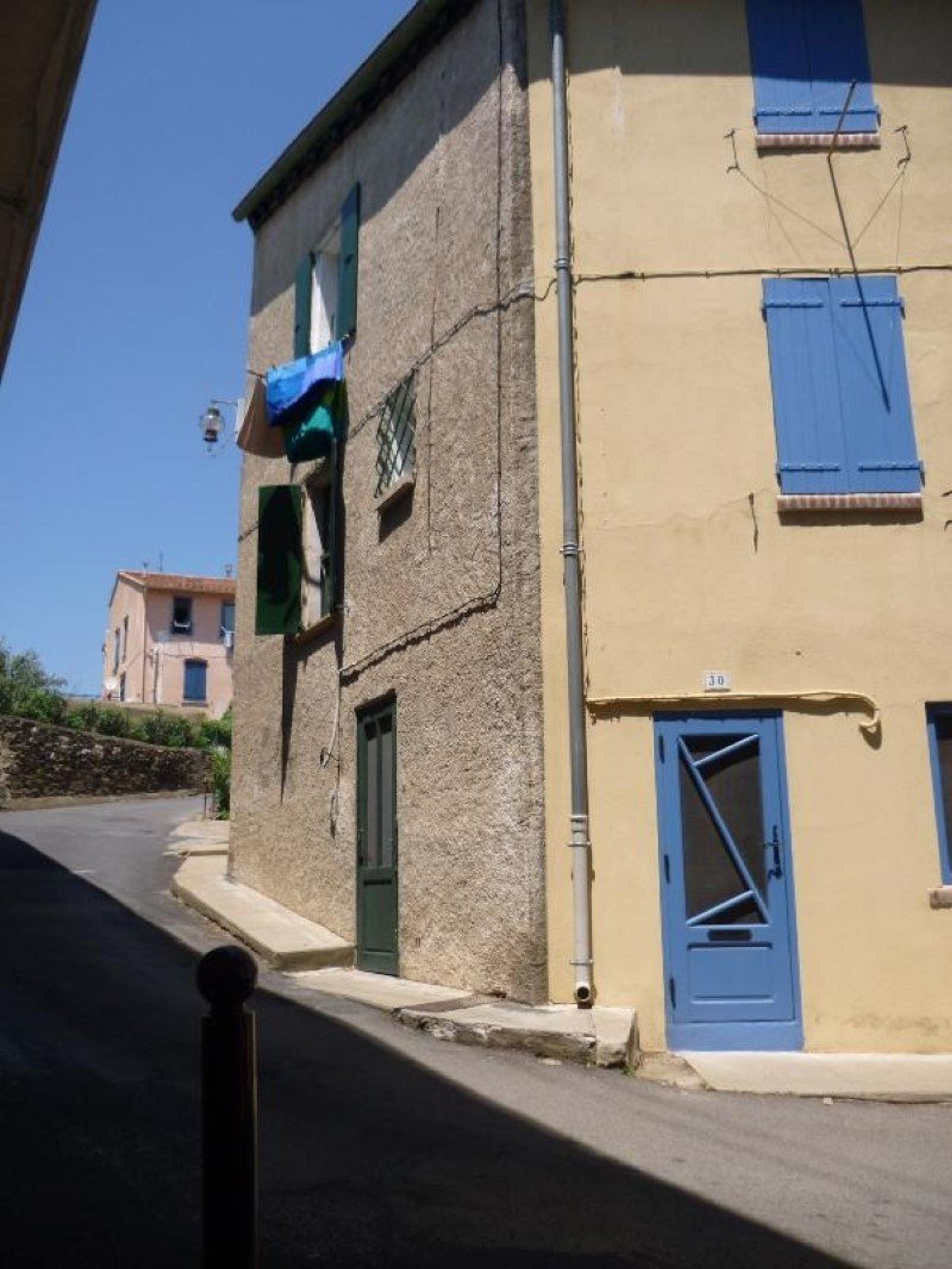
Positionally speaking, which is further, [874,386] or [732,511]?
[874,386]

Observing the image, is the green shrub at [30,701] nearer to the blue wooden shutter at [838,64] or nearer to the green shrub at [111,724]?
the green shrub at [111,724]

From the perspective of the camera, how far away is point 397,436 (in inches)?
439

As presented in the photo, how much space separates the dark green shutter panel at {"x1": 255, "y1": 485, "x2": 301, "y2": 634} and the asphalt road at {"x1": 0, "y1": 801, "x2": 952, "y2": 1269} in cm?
470

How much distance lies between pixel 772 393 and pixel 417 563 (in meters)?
3.05

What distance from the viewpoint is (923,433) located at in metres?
9.11

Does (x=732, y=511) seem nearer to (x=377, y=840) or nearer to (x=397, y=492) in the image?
(x=397, y=492)

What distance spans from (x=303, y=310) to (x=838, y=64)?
18.6 ft

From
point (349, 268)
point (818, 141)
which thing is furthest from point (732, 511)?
point (349, 268)

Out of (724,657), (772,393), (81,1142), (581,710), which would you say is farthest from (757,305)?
(81,1142)

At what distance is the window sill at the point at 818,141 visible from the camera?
31.6ft

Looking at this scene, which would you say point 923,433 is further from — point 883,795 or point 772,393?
point 883,795

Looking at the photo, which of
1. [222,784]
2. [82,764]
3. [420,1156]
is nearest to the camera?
[420,1156]

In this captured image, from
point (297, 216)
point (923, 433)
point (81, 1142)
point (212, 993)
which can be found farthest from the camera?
point (297, 216)

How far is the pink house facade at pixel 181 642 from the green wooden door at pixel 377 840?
37947mm
